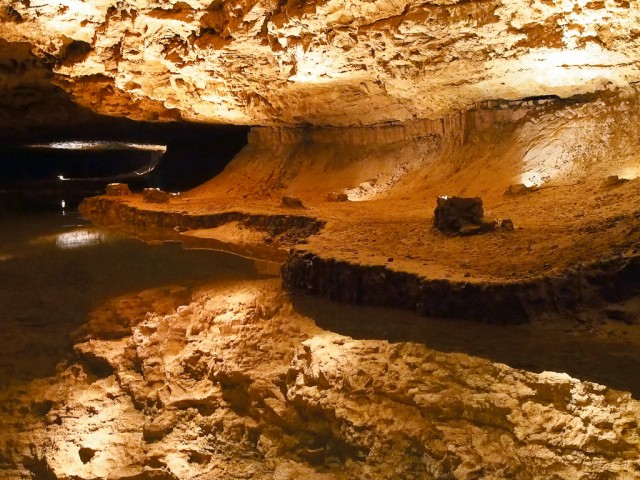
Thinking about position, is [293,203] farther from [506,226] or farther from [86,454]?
[86,454]

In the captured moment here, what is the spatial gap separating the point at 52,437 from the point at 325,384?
1.92m

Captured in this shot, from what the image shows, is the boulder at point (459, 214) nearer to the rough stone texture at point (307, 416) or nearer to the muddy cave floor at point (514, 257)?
the muddy cave floor at point (514, 257)

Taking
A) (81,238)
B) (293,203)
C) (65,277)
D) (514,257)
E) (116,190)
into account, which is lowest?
(65,277)

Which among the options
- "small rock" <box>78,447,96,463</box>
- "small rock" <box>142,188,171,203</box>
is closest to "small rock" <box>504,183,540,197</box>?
"small rock" <box>78,447,96,463</box>

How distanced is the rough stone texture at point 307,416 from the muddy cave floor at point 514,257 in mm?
329

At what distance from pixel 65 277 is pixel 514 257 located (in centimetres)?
619

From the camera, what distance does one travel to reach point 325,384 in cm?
388

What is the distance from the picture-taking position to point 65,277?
8.03 meters

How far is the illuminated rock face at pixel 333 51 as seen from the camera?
27.1ft

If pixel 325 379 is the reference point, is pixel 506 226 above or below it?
above

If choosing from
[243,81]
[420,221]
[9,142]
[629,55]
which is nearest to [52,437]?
[420,221]

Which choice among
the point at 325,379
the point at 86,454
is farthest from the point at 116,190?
the point at 325,379

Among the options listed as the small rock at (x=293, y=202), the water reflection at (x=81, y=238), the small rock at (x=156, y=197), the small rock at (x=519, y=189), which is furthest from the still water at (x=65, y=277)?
the small rock at (x=519, y=189)

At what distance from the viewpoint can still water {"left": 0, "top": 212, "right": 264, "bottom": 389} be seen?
17.0ft
